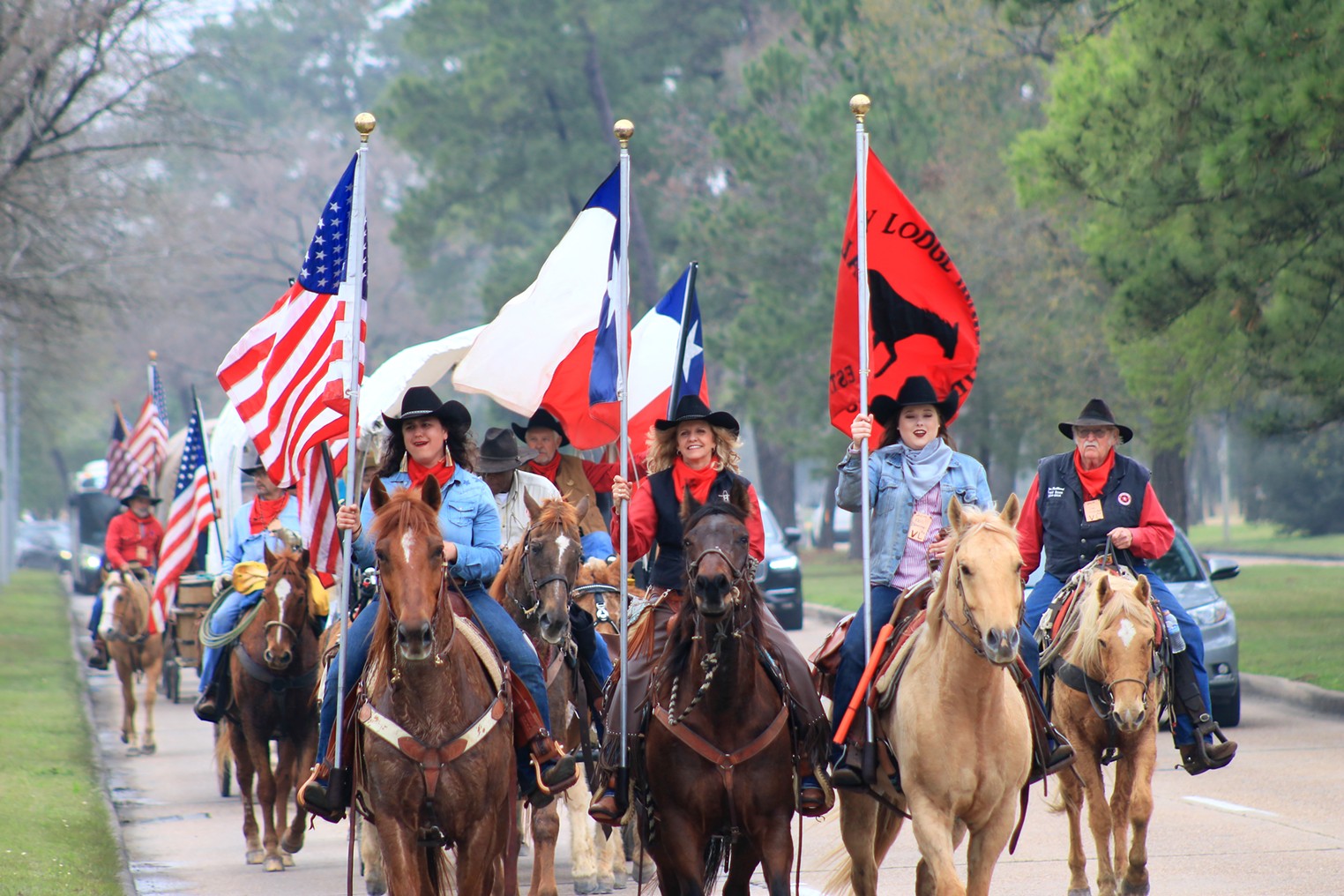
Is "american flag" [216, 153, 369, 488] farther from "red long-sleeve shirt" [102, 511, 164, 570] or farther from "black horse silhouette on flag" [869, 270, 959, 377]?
"red long-sleeve shirt" [102, 511, 164, 570]

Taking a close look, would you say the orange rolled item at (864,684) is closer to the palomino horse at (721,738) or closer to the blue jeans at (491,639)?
the palomino horse at (721,738)

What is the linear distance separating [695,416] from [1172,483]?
839 inches

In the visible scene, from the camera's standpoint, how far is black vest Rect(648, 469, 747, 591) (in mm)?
7844

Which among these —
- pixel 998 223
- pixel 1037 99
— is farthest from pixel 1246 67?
pixel 1037 99

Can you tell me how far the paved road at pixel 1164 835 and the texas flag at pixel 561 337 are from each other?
2971 mm

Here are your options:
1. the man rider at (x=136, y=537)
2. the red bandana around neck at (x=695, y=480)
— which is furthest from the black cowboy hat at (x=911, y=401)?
the man rider at (x=136, y=537)

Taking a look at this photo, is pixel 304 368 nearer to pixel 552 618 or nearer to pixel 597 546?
pixel 552 618

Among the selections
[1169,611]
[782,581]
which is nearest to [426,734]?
[1169,611]

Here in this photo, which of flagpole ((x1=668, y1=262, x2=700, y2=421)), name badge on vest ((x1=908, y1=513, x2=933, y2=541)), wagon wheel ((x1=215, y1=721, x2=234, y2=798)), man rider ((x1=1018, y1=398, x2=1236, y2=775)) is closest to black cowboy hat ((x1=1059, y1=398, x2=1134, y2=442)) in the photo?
man rider ((x1=1018, y1=398, x2=1236, y2=775))

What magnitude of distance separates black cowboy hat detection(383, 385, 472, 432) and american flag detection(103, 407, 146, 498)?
17237 millimetres

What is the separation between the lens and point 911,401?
824cm

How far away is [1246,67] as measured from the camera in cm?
1734

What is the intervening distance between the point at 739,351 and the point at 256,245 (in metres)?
41.2

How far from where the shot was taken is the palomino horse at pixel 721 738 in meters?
7.09
